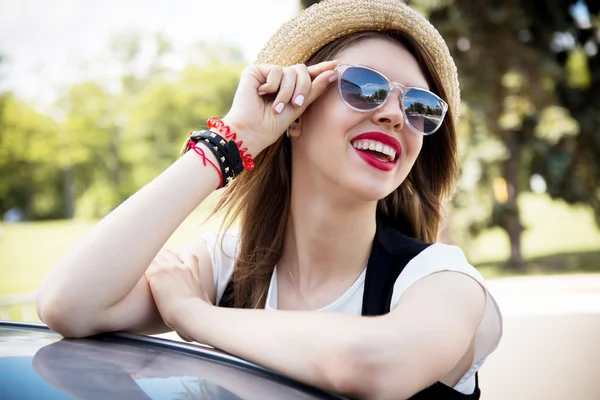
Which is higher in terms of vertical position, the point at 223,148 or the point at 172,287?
the point at 223,148

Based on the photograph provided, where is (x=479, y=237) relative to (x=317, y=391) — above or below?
below

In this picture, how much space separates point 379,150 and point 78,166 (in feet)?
158

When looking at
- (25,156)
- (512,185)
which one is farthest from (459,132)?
(25,156)

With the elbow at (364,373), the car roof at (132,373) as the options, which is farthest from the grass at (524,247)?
the elbow at (364,373)

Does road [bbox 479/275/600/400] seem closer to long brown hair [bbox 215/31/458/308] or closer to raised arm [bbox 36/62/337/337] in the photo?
long brown hair [bbox 215/31/458/308]

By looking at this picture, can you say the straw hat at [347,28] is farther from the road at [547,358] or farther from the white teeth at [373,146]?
the road at [547,358]

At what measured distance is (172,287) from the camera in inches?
69.9

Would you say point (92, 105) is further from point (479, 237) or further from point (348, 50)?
point (348, 50)

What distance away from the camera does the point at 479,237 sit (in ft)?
44.0

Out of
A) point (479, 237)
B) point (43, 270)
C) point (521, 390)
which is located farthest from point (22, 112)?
point (521, 390)

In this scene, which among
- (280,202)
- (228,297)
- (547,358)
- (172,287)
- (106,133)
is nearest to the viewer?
(172,287)

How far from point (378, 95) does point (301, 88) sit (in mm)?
231

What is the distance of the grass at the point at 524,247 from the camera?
53.2 feet

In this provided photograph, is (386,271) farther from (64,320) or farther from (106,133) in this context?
(106,133)
